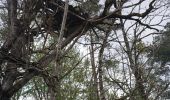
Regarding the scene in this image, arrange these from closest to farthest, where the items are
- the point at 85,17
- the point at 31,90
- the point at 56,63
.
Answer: the point at 56,63 < the point at 85,17 < the point at 31,90

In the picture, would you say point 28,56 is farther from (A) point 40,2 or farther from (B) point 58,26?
(B) point 58,26

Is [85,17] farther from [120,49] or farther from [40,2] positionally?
[120,49]

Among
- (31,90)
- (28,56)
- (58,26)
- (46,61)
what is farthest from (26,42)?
(31,90)

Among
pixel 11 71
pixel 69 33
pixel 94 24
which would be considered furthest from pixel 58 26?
pixel 11 71

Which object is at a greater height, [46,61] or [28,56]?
[46,61]

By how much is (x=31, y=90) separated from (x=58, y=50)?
1325 cm

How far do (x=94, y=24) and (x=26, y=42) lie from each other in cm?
224

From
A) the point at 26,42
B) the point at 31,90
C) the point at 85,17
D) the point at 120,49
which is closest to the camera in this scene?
the point at 26,42

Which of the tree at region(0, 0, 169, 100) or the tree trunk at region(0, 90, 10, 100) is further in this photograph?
the tree trunk at region(0, 90, 10, 100)

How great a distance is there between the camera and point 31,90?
18.0 metres

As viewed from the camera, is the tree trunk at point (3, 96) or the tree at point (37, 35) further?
the tree trunk at point (3, 96)

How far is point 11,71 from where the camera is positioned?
697 centimetres

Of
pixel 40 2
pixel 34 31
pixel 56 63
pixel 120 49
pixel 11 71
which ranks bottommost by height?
pixel 56 63

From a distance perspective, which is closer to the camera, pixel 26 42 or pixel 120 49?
pixel 26 42
